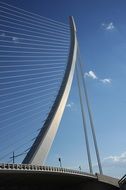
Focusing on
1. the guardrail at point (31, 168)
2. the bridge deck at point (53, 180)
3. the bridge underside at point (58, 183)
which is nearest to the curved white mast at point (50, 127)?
the guardrail at point (31, 168)

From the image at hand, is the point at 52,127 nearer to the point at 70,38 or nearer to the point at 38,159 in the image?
the point at 38,159

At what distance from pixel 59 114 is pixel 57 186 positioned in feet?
58.4

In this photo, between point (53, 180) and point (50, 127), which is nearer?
point (50, 127)

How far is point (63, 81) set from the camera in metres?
40.0

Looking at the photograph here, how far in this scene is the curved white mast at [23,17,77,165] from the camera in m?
32.6

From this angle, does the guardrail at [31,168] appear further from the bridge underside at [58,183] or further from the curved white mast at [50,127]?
the bridge underside at [58,183]

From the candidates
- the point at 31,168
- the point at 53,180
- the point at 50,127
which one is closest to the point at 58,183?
the point at 53,180

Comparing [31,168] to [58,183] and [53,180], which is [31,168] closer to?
[53,180]

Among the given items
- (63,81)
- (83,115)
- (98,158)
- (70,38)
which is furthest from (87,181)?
(70,38)

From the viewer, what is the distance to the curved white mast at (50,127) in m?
32.6

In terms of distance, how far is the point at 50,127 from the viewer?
34.4 meters

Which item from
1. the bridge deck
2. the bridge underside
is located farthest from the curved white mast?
the bridge underside

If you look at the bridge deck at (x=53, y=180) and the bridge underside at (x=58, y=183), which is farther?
A: the bridge underside at (x=58, y=183)

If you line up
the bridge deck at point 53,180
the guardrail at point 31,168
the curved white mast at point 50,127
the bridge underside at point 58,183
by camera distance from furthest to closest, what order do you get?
the bridge underside at point 58,183 → the bridge deck at point 53,180 → the curved white mast at point 50,127 → the guardrail at point 31,168
